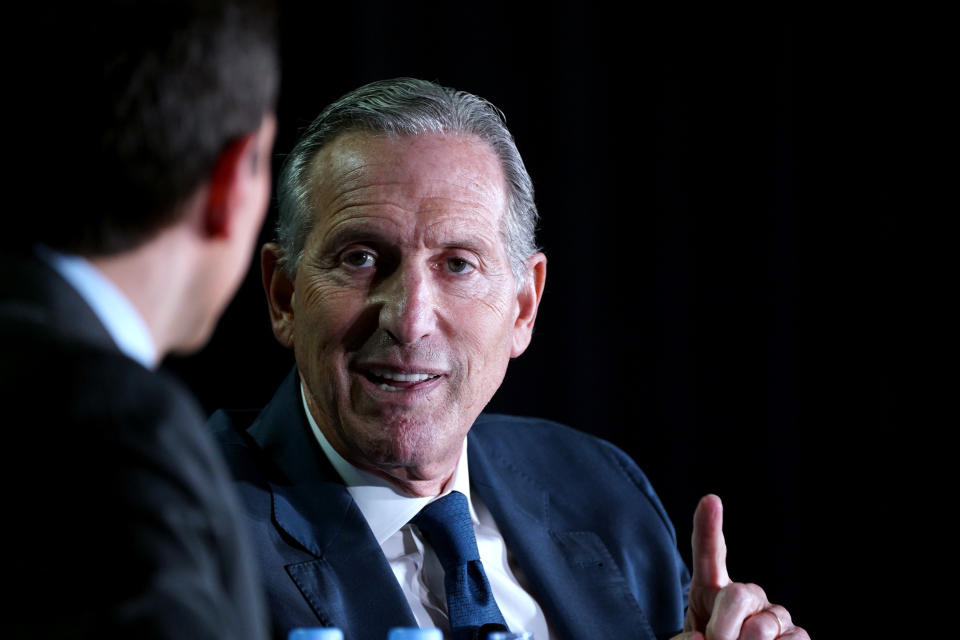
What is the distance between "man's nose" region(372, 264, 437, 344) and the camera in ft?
5.50

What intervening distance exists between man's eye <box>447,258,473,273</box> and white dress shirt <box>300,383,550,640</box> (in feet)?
1.15

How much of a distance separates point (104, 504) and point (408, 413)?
1016 mm

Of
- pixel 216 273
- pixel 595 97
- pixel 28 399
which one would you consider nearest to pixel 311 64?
pixel 595 97

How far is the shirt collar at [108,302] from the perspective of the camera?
82 cm

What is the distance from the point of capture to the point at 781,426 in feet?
9.53

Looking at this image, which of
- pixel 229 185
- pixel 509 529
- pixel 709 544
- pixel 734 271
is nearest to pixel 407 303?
pixel 509 529

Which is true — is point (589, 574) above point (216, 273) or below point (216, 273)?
below

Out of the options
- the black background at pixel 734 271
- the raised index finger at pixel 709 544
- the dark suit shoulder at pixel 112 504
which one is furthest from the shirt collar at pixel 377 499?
the black background at pixel 734 271

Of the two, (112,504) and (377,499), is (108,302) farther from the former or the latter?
(377,499)

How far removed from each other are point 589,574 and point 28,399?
1.35 m

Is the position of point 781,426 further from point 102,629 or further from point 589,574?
point 102,629

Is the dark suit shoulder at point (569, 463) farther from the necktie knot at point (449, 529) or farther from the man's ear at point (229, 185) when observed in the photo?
the man's ear at point (229, 185)

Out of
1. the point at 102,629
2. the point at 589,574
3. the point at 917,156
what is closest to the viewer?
the point at 102,629

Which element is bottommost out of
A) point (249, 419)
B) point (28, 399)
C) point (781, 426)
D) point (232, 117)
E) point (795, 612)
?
point (795, 612)
